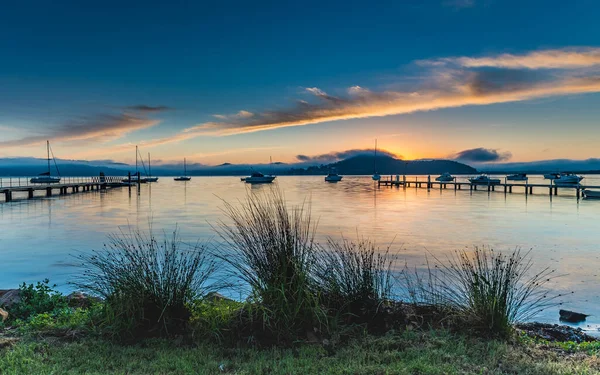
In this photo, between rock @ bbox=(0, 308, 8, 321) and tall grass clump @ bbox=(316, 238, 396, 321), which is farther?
rock @ bbox=(0, 308, 8, 321)

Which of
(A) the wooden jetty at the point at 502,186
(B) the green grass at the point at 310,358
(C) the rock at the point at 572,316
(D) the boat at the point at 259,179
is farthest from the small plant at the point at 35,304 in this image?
(D) the boat at the point at 259,179

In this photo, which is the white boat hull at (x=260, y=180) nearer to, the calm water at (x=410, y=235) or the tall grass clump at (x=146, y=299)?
the calm water at (x=410, y=235)

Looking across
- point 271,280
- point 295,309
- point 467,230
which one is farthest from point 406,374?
point 467,230

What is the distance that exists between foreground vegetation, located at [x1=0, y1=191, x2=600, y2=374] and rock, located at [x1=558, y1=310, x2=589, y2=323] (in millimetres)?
2683

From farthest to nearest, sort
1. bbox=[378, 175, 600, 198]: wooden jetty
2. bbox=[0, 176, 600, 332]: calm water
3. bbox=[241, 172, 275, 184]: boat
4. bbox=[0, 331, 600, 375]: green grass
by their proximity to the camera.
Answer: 1. bbox=[241, 172, 275, 184]: boat
2. bbox=[378, 175, 600, 198]: wooden jetty
3. bbox=[0, 176, 600, 332]: calm water
4. bbox=[0, 331, 600, 375]: green grass

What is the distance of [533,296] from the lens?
8.93 meters

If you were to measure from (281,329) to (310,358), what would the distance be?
66 centimetres

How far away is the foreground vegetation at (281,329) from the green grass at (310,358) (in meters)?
0.01

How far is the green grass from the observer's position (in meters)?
4.11

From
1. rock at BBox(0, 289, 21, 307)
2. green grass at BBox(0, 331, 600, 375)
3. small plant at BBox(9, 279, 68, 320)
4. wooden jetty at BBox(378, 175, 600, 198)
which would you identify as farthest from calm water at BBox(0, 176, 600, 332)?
wooden jetty at BBox(378, 175, 600, 198)

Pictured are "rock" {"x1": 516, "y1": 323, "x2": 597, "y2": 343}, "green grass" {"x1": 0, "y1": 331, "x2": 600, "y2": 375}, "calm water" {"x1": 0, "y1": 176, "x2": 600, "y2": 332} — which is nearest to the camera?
"green grass" {"x1": 0, "y1": 331, "x2": 600, "y2": 375}

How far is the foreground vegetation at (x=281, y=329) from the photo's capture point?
168 inches

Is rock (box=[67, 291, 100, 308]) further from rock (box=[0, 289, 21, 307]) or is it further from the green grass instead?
the green grass

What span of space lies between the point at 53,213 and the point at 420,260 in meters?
27.0
